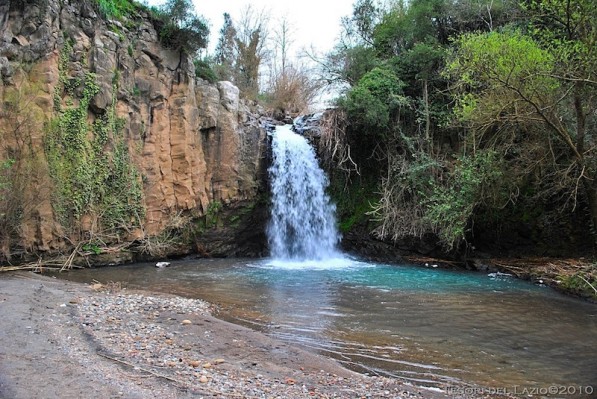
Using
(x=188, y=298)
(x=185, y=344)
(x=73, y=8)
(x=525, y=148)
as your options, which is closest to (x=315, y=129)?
(x=525, y=148)

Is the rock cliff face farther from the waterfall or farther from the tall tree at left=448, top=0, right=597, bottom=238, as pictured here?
the tall tree at left=448, top=0, right=597, bottom=238

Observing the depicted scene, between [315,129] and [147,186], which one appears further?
[315,129]

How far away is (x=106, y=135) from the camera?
13664 mm

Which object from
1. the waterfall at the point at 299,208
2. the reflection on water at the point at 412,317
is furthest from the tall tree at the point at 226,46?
the reflection on water at the point at 412,317

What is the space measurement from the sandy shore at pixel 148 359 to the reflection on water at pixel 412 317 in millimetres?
714

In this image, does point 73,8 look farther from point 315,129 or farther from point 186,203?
point 315,129

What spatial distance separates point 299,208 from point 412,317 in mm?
9478

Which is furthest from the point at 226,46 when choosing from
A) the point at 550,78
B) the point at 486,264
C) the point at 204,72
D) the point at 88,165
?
the point at 550,78

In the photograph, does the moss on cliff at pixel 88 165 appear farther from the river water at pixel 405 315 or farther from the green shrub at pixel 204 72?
the green shrub at pixel 204 72

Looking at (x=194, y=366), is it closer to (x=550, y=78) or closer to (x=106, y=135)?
(x=550, y=78)

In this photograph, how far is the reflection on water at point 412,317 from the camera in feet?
19.0

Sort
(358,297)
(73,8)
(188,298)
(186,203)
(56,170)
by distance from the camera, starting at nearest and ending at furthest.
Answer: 1. (188,298)
2. (358,297)
3. (56,170)
4. (73,8)
5. (186,203)

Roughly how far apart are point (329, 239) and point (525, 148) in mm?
7732

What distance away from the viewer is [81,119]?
508 inches
